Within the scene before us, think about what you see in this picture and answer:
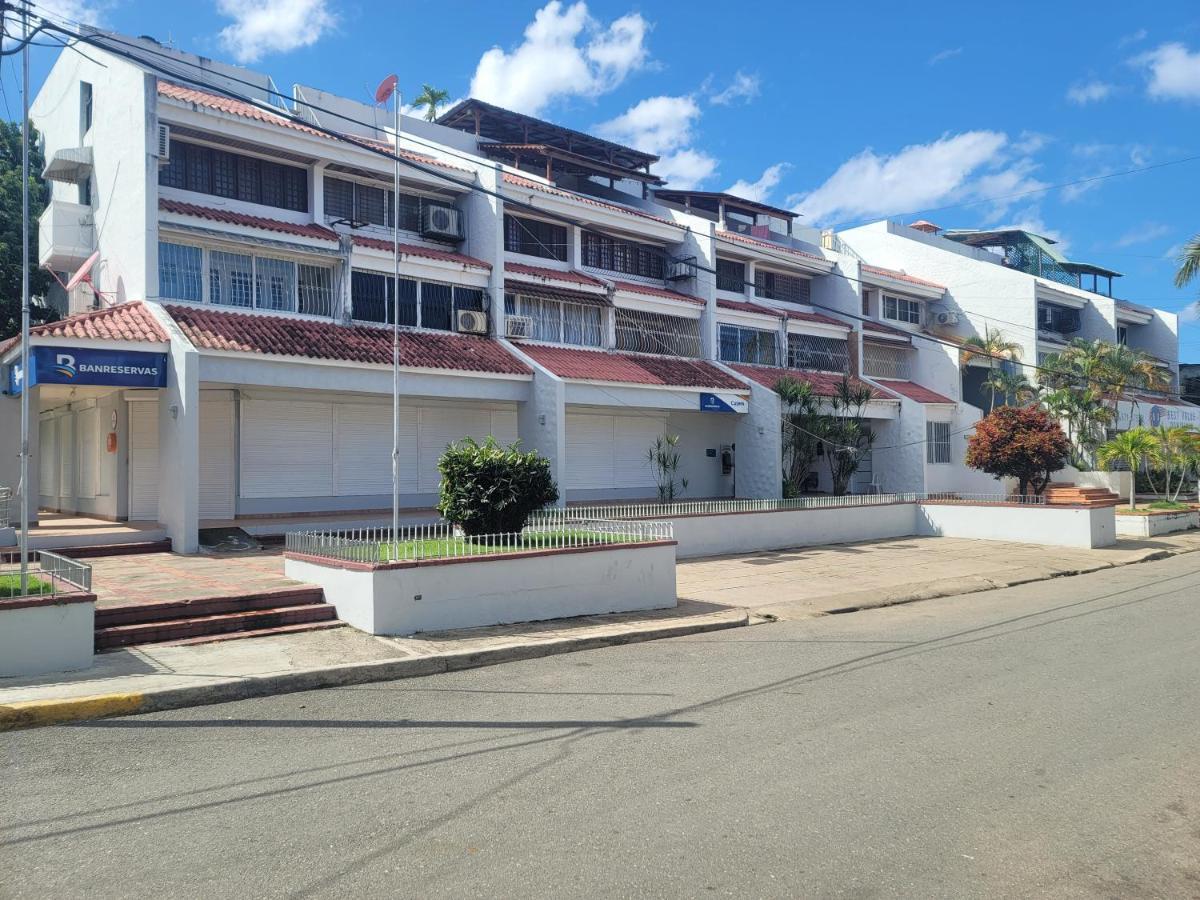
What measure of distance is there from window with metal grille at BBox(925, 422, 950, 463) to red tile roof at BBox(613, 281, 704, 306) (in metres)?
9.59

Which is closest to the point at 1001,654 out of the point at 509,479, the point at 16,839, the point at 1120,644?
the point at 1120,644

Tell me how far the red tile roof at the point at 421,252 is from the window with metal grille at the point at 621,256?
491 centimetres

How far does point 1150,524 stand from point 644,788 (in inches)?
961

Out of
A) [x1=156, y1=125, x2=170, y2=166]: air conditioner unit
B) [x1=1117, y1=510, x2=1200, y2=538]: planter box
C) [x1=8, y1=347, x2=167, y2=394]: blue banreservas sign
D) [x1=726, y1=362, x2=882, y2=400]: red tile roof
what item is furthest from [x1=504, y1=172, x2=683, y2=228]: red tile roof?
[x1=1117, y1=510, x2=1200, y2=538]: planter box

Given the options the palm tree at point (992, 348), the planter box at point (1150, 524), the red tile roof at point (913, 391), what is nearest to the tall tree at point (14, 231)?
the red tile roof at point (913, 391)

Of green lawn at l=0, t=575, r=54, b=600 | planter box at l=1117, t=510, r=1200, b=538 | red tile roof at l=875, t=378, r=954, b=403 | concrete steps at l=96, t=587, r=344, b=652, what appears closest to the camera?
green lawn at l=0, t=575, r=54, b=600

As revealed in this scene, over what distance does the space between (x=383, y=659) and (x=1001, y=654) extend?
6.39m

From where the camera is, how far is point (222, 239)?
18.1 m

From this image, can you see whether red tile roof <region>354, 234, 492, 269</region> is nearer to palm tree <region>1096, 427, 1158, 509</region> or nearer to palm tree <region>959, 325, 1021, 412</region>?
palm tree <region>1096, 427, 1158, 509</region>

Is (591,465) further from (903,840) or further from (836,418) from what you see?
(903,840)

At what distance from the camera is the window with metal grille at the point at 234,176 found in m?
18.8

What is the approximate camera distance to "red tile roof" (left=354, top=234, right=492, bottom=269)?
20.1 meters

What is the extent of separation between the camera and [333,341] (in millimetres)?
18156

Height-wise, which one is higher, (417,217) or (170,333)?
(417,217)
